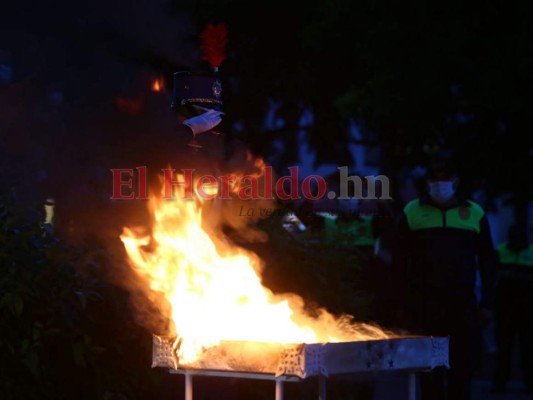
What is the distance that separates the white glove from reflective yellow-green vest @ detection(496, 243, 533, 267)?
570 centimetres

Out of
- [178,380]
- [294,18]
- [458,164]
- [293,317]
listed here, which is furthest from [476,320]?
[294,18]

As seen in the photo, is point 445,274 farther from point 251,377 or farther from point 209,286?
point 251,377

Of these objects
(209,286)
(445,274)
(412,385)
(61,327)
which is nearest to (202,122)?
(209,286)

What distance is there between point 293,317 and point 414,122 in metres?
11.8

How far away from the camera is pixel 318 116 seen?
71.7 feet

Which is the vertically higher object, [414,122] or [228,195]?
[414,122]

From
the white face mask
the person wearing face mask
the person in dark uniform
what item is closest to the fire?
the person wearing face mask

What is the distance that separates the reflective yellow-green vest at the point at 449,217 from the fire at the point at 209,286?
118cm

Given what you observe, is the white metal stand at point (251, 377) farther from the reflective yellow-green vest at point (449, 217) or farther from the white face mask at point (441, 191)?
the white face mask at point (441, 191)

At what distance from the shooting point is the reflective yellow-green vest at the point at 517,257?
38.7ft

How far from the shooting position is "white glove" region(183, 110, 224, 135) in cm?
675

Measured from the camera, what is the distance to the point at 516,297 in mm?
11820

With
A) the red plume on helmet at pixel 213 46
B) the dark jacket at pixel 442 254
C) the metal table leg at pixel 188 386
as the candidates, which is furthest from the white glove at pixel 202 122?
the metal table leg at pixel 188 386

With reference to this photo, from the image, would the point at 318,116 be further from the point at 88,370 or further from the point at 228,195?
the point at 88,370
